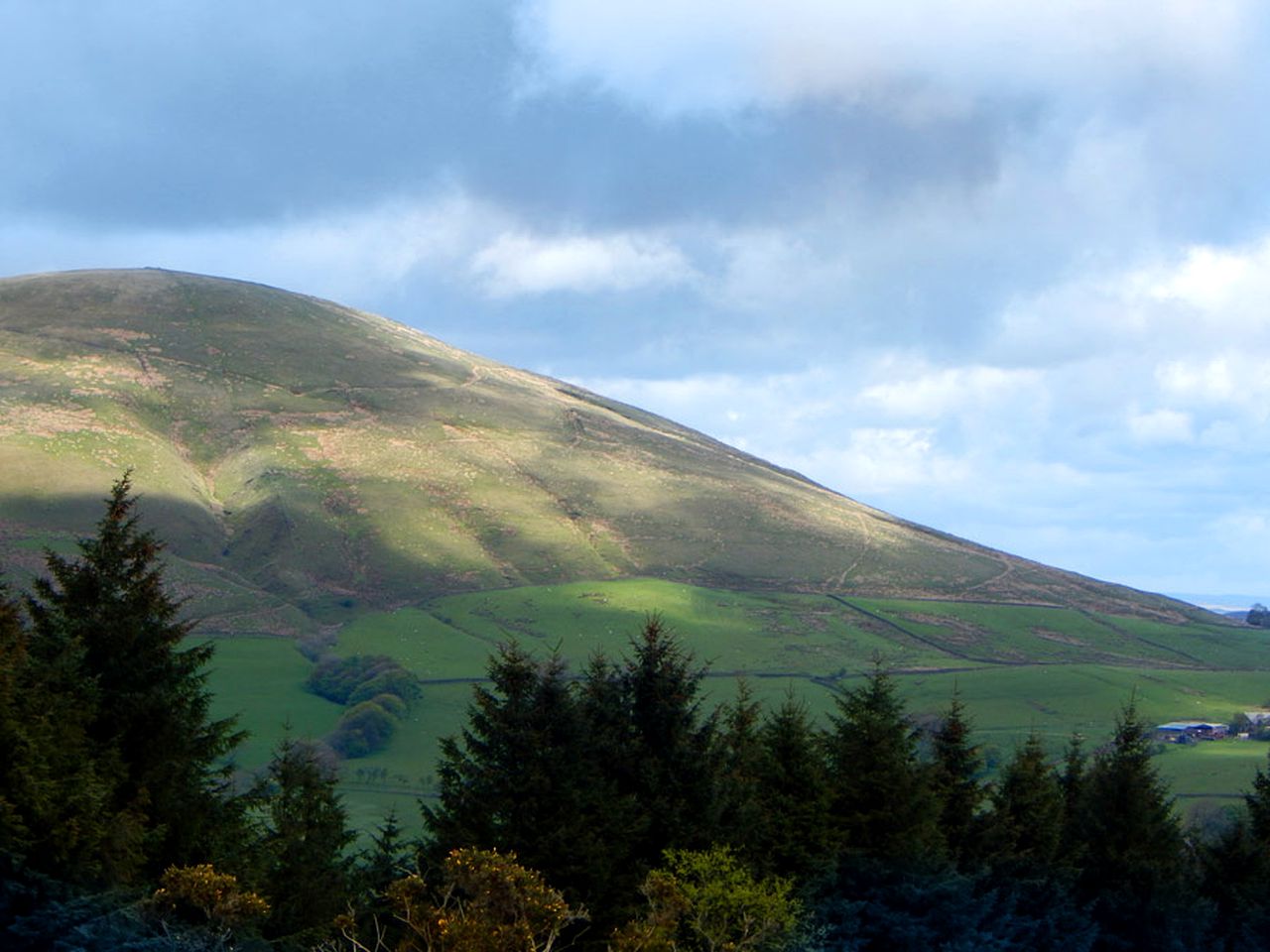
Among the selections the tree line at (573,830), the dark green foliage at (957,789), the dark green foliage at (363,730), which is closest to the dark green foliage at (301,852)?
the tree line at (573,830)

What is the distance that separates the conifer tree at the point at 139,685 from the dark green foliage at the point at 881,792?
16.6 metres

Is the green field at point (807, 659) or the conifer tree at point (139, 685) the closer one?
the conifer tree at point (139, 685)

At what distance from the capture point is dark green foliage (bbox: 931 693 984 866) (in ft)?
139

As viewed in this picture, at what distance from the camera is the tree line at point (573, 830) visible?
22.8 meters

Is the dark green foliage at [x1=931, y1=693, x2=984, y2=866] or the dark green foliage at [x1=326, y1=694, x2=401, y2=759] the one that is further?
the dark green foliage at [x1=326, y1=694, x2=401, y2=759]

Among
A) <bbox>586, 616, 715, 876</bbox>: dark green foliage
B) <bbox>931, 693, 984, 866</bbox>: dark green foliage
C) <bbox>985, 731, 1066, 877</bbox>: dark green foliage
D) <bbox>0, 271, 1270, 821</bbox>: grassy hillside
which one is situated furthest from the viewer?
<bbox>0, 271, 1270, 821</bbox>: grassy hillside

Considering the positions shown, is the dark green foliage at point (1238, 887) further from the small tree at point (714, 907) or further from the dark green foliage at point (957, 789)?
the small tree at point (714, 907)

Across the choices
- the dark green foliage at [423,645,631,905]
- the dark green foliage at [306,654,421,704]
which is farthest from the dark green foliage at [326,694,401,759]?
the dark green foliage at [423,645,631,905]

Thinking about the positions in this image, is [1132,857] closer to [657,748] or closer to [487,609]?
[657,748]

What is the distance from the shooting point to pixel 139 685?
29.6 metres

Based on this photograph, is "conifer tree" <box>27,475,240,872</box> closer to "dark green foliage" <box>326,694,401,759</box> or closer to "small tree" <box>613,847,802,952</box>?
"small tree" <box>613,847,802,952</box>

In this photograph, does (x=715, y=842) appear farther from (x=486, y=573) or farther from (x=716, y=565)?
(x=716, y=565)

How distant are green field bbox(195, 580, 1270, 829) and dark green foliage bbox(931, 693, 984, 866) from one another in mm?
63389

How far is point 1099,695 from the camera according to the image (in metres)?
151
